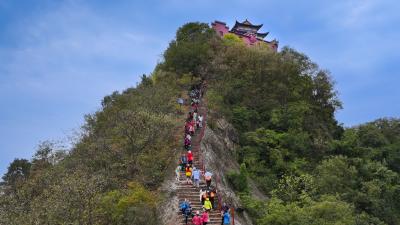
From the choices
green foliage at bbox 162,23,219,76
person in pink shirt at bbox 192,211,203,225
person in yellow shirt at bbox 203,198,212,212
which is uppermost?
green foliage at bbox 162,23,219,76

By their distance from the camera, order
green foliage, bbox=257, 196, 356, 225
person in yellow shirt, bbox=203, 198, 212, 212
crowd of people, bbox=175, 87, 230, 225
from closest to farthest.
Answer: crowd of people, bbox=175, 87, 230, 225
person in yellow shirt, bbox=203, 198, 212, 212
green foliage, bbox=257, 196, 356, 225

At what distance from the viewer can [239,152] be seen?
40469mm

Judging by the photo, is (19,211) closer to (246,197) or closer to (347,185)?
(246,197)

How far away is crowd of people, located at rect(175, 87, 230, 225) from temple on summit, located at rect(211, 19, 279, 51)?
25.6m

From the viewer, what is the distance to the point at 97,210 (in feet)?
78.8

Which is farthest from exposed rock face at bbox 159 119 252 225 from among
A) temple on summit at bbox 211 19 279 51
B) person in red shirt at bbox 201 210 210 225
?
temple on summit at bbox 211 19 279 51

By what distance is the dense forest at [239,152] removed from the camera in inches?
1025

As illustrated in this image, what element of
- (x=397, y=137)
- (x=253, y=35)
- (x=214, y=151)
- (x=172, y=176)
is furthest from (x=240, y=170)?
(x=253, y=35)

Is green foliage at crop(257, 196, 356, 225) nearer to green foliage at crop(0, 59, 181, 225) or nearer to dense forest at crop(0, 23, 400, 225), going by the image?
dense forest at crop(0, 23, 400, 225)

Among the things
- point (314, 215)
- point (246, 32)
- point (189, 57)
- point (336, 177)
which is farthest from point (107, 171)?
point (246, 32)

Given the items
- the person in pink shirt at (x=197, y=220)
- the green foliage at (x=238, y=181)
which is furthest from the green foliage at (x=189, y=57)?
the person in pink shirt at (x=197, y=220)

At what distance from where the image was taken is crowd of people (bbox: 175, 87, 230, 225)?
2419cm

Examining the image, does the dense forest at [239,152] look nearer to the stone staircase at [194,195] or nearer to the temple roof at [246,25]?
the stone staircase at [194,195]

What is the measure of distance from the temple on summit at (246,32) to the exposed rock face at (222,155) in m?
24.7
